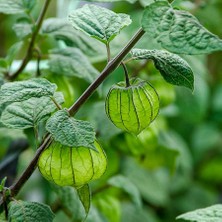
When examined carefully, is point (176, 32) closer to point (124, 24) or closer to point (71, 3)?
point (124, 24)

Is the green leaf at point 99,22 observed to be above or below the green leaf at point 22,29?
above

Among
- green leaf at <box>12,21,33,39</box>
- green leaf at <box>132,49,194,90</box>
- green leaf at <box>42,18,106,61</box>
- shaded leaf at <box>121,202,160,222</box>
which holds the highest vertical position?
green leaf at <box>132,49,194,90</box>

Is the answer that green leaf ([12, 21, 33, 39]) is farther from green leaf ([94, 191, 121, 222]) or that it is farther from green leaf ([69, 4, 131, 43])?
green leaf ([94, 191, 121, 222])

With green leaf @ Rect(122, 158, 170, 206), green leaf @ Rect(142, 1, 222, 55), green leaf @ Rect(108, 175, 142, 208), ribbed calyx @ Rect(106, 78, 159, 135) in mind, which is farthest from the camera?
green leaf @ Rect(122, 158, 170, 206)

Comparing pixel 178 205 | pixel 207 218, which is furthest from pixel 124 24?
pixel 178 205

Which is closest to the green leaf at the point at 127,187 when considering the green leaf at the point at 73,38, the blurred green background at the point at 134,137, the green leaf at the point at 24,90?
the blurred green background at the point at 134,137

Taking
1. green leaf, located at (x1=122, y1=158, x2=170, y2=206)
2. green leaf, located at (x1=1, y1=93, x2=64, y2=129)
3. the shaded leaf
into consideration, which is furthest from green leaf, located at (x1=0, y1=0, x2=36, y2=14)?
the shaded leaf

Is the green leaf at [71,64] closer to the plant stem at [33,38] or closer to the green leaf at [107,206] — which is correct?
the plant stem at [33,38]
